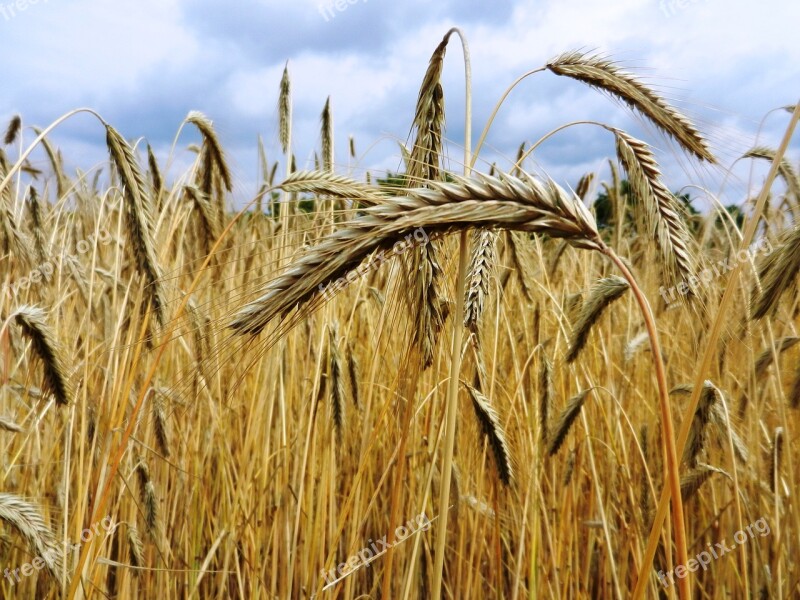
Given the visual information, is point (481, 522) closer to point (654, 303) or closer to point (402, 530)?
point (402, 530)

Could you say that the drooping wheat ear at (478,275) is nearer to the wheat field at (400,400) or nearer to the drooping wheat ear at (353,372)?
the wheat field at (400,400)

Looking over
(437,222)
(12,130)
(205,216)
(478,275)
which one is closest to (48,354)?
(205,216)

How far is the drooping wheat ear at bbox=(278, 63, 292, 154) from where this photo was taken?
8.43 feet

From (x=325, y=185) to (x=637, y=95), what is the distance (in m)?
0.84

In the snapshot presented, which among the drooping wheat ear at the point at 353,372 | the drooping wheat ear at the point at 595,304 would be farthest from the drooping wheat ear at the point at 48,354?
the drooping wheat ear at the point at 595,304

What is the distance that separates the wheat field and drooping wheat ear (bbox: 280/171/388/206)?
0.01 meters

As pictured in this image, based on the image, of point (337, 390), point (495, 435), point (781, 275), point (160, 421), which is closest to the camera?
point (781, 275)

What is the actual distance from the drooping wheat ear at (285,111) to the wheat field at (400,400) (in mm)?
11

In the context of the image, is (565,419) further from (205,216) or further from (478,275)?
(205,216)

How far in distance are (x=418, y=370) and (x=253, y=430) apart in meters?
1.29

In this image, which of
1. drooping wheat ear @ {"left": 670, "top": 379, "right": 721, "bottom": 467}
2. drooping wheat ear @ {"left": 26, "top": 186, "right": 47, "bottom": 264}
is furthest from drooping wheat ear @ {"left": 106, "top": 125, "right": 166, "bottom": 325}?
drooping wheat ear @ {"left": 670, "top": 379, "right": 721, "bottom": 467}

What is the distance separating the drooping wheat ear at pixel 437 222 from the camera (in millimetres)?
847

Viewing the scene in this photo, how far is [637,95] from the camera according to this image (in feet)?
4.68

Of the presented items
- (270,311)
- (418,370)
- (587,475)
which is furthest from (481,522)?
(270,311)
